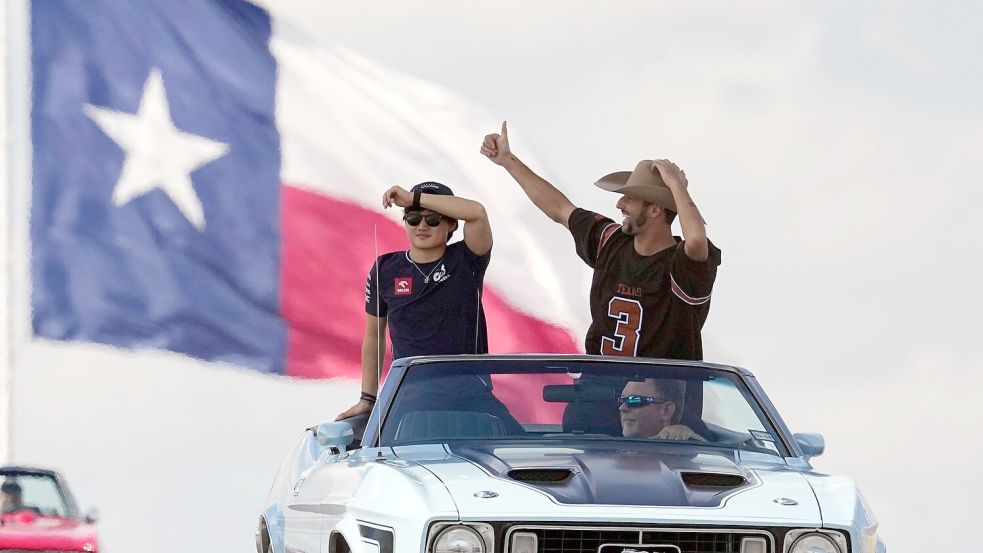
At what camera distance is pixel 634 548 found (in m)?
6.38

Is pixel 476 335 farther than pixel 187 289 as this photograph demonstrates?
No

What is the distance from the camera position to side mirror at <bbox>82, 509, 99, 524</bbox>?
14195 millimetres

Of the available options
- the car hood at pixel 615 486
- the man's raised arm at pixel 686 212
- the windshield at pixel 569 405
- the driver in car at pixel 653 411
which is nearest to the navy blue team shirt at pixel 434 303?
the man's raised arm at pixel 686 212

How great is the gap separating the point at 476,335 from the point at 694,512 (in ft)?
10.8

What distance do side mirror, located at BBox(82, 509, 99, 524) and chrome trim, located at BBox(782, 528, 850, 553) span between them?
8.71 meters

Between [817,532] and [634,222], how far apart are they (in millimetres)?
3131

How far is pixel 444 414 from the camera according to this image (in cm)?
759

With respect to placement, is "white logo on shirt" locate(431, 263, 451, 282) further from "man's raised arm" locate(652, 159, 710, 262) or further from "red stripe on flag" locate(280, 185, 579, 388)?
"red stripe on flag" locate(280, 185, 579, 388)

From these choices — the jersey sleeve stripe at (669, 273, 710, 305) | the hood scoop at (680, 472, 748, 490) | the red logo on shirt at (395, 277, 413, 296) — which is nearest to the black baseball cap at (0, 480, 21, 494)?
the red logo on shirt at (395, 277, 413, 296)

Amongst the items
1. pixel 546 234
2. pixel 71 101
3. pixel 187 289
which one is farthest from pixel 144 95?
pixel 546 234

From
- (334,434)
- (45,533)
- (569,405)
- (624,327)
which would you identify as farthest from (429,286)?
(45,533)

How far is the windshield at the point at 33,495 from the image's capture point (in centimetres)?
1391

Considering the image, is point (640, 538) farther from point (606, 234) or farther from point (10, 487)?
point (10, 487)

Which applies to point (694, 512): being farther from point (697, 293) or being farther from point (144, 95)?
point (144, 95)
